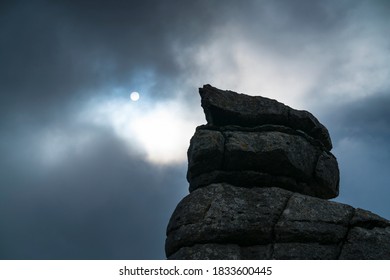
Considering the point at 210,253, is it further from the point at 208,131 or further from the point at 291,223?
the point at 208,131

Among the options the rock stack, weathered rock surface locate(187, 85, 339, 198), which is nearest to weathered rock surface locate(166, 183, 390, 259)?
the rock stack

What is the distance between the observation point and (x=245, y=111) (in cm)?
2794

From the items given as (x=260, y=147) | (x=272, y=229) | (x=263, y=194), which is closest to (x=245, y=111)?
(x=260, y=147)

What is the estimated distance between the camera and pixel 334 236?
2123 centimetres

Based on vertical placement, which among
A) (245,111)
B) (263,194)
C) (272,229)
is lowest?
(272,229)

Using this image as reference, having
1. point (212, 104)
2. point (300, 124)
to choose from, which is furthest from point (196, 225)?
point (300, 124)

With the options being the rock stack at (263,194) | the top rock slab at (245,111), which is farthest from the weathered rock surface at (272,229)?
the top rock slab at (245,111)

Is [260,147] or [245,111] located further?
[245,111]

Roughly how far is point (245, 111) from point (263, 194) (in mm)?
7152

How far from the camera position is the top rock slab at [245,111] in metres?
27.9

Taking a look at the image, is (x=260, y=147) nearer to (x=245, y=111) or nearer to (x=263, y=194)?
(x=263, y=194)

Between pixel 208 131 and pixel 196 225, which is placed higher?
pixel 208 131

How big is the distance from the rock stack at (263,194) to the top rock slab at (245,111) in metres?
0.08

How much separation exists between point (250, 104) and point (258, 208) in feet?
29.8
